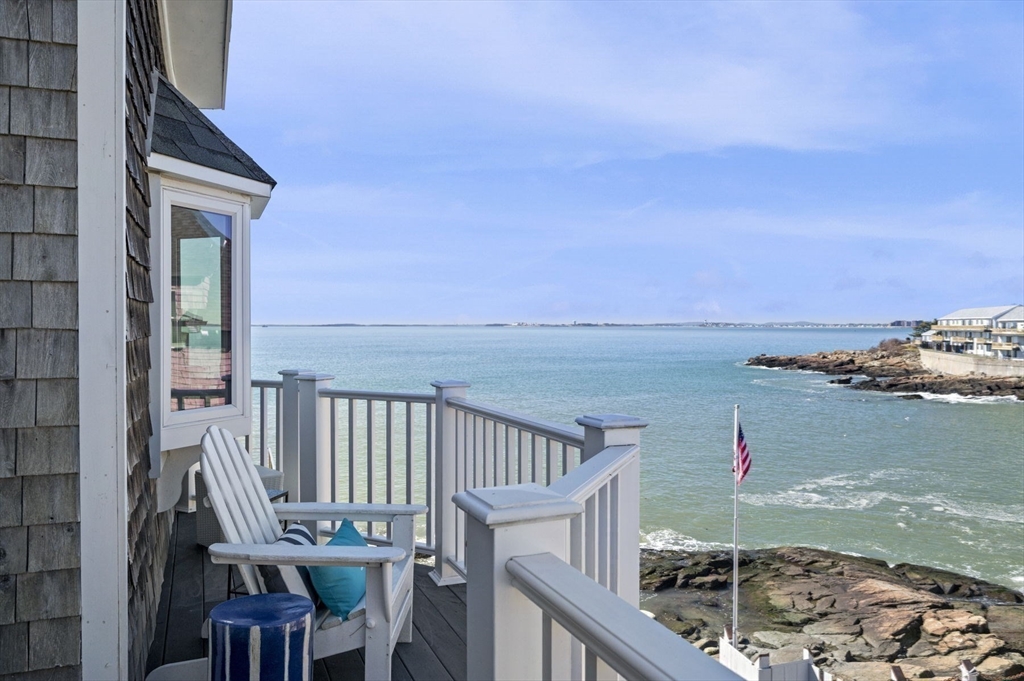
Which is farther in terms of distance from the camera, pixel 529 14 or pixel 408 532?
pixel 529 14

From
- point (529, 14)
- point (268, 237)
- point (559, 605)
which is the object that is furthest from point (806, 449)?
point (268, 237)

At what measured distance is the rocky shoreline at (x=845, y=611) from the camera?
9.92 m

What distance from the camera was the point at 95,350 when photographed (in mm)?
2027

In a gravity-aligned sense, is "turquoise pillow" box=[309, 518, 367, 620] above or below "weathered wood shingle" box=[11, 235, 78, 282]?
below

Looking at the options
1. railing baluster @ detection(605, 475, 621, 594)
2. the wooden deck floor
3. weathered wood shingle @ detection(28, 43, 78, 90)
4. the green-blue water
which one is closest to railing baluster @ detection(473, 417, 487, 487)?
the wooden deck floor

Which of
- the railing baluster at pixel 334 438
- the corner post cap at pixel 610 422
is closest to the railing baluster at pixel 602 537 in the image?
the corner post cap at pixel 610 422

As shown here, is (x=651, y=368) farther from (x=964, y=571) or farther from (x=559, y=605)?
(x=559, y=605)

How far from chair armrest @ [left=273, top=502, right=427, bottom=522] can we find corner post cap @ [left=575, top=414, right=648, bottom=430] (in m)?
0.95

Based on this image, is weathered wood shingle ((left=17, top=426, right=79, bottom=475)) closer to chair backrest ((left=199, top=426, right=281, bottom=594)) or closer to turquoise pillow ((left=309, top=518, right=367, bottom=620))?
chair backrest ((left=199, top=426, right=281, bottom=594))

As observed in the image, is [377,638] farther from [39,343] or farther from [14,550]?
[39,343]

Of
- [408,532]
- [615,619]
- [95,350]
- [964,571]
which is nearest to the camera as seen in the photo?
[615,619]

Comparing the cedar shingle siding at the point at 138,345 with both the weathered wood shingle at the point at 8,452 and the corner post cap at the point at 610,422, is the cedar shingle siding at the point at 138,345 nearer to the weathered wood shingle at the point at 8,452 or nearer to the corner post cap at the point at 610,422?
the weathered wood shingle at the point at 8,452

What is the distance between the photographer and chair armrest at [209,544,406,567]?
6.88ft

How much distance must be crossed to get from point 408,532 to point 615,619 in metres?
1.98
